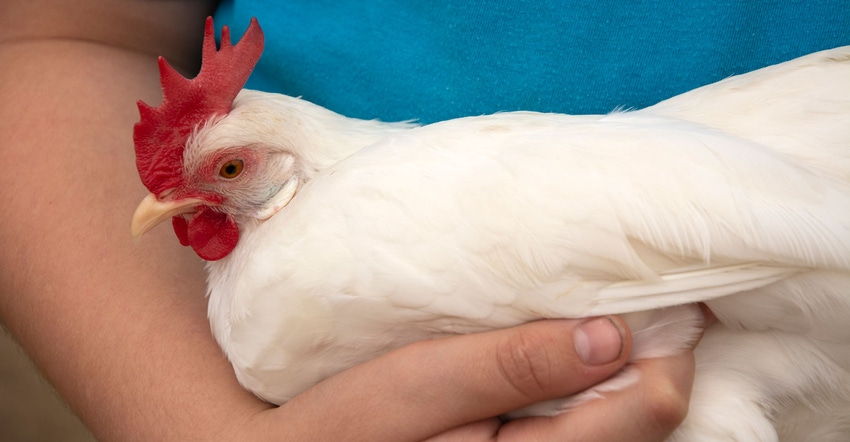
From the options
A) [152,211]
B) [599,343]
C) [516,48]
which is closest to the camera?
[599,343]

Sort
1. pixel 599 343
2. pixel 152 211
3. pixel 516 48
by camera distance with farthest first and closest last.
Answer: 1. pixel 516 48
2. pixel 152 211
3. pixel 599 343

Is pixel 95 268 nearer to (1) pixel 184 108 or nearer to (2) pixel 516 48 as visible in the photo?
(1) pixel 184 108

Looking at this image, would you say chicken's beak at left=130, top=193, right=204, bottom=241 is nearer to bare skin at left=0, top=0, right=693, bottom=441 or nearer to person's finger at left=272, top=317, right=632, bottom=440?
bare skin at left=0, top=0, right=693, bottom=441

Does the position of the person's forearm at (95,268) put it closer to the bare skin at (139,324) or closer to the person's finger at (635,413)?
the bare skin at (139,324)

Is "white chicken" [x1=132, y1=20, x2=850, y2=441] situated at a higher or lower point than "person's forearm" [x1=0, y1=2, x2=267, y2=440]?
lower

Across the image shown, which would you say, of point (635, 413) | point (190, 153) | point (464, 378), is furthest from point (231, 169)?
point (635, 413)

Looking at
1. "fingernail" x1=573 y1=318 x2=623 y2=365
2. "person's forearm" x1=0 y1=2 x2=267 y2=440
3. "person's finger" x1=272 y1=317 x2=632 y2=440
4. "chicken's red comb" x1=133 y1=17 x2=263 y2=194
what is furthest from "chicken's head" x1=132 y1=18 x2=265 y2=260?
"fingernail" x1=573 y1=318 x2=623 y2=365

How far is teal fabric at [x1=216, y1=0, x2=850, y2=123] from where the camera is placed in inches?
45.3

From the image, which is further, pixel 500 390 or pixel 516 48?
pixel 516 48

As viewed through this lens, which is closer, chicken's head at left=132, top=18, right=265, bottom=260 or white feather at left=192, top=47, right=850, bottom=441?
white feather at left=192, top=47, right=850, bottom=441

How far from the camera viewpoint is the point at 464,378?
0.87 m

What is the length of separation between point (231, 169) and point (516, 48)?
0.64 meters

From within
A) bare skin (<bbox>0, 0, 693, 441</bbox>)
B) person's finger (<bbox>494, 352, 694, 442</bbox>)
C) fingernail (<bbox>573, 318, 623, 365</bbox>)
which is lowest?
person's finger (<bbox>494, 352, 694, 442</bbox>)

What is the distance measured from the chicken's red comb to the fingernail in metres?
0.80
